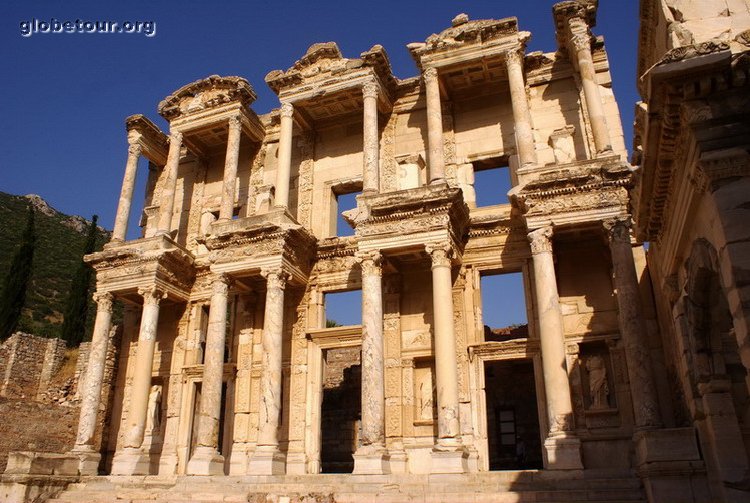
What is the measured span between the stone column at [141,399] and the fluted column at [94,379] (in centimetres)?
93

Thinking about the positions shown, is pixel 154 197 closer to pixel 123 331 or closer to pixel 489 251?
pixel 123 331

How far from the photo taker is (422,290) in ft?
53.9

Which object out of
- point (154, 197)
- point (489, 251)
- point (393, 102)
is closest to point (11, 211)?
point (154, 197)

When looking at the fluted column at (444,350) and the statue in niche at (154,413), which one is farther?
the statue in niche at (154,413)

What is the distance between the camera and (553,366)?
1286 centimetres

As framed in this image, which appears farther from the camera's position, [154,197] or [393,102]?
[154,197]

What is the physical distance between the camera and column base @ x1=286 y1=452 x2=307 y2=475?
15609 mm

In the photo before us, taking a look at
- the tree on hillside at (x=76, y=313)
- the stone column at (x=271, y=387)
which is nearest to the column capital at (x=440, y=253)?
the stone column at (x=271, y=387)

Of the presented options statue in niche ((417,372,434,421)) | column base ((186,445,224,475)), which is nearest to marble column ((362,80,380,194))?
statue in niche ((417,372,434,421))

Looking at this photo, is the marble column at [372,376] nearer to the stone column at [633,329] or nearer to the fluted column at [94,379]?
the stone column at [633,329]

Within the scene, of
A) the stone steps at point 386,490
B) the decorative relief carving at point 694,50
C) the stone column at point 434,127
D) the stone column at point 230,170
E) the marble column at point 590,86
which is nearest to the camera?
the decorative relief carving at point 694,50

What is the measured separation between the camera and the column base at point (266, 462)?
14.4 metres

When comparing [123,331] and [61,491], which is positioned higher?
[123,331]

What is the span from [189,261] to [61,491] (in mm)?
7127
